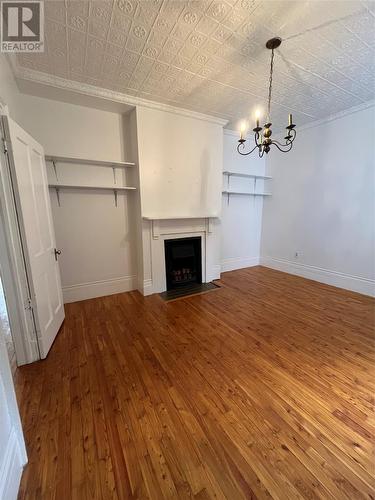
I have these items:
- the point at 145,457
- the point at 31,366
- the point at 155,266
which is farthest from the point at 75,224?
the point at 145,457

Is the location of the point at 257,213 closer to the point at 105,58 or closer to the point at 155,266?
the point at 155,266

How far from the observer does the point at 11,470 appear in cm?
101

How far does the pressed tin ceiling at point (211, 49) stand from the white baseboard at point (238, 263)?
2948 millimetres

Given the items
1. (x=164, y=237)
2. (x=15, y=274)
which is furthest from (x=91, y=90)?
(x=15, y=274)

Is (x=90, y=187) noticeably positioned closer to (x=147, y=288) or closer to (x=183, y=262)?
(x=147, y=288)

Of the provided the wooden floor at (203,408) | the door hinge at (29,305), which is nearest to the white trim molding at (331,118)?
the wooden floor at (203,408)

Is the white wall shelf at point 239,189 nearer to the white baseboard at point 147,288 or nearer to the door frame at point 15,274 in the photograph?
the white baseboard at point 147,288

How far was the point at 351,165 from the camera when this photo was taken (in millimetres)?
3396

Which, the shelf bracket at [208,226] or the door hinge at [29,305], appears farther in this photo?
the shelf bracket at [208,226]

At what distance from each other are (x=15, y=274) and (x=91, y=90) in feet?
7.79

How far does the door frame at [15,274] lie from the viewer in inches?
65.5

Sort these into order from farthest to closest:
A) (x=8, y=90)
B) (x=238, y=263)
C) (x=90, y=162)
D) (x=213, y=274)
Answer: (x=238, y=263) < (x=213, y=274) < (x=90, y=162) < (x=8, y=90)

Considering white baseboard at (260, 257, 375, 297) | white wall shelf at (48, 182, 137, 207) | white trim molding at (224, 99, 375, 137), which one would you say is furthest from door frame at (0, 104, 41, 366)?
white baseboard at (260, 257, 375, 297)

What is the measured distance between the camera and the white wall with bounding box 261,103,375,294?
3283mm
